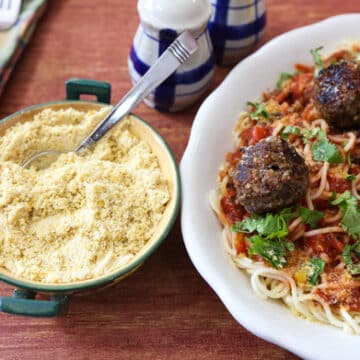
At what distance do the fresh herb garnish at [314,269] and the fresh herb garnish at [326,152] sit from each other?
2.01ft

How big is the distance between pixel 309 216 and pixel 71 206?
128 centimetres

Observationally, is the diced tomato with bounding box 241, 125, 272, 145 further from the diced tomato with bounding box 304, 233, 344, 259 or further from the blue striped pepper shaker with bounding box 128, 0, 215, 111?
the diced tomato with bounding box 304, 233, 344, 259

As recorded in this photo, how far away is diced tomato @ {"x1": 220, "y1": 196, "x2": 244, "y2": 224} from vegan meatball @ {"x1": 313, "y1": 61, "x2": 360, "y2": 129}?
793mm

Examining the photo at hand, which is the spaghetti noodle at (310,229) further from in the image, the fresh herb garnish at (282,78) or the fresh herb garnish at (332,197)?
the fresh herb garnish at (282,78)

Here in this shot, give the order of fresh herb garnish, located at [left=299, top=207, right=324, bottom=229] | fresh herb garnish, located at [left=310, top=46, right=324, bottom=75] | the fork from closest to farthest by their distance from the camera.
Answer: fresh herb garnish, located at [left=299, top=207, right=324, bottom=229]
fresh herb garnish, located at [left=310, top=46, right=324, bottom=75]
the fork

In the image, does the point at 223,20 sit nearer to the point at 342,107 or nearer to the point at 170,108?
the point at 170,108

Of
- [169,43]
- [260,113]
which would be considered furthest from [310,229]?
[169,43]

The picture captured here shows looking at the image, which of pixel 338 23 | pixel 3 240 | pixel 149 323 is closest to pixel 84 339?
pixel 149 323

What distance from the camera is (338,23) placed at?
3852 mm

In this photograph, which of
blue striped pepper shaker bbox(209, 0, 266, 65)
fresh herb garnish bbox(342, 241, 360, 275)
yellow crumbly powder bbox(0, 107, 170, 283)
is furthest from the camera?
blue striped pepper shaker bbox(209, 0, 266, 65)

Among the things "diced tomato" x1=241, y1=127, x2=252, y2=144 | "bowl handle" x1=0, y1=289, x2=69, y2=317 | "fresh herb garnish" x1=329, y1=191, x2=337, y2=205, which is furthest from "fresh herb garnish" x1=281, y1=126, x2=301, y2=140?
"bowl handle" x1=0, y1=289, x2=69, y2=317

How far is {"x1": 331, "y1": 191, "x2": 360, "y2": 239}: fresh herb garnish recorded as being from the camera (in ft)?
9.09

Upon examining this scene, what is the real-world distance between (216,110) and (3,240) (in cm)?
152

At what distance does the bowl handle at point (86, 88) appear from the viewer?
326 cm
